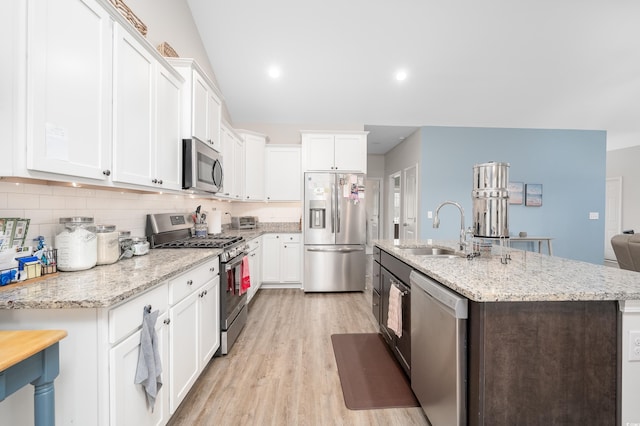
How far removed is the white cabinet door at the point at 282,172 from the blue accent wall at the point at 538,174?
7.41 ft

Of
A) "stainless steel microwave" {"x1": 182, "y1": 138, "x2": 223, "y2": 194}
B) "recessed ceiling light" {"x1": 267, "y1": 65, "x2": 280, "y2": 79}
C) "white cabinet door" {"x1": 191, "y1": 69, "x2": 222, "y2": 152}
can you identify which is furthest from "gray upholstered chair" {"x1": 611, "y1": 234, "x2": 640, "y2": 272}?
"recessed ceiling light" {"x1": 267, "y1": 65, "x2": 280, "y2": 79}

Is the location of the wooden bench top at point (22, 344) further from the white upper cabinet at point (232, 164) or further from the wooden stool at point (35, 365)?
the white upper cabinet at point (232, 164)

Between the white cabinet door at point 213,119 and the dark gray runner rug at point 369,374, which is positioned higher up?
the white cabinet door at point 213,119

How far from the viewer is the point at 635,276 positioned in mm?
1422

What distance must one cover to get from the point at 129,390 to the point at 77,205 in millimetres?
1151

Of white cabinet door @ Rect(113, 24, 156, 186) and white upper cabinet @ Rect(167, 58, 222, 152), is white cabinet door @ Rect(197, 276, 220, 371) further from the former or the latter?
white upper cabinet @ Rect(167, 58, 222, 152)

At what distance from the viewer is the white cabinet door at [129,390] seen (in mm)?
1114

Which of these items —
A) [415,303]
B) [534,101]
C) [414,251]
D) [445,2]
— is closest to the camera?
[415,303]

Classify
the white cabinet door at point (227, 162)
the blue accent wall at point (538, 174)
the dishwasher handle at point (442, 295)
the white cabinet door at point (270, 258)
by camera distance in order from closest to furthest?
the dishwasher handle at point (442, 295) < the white cabinet door at point (227, 162) < the white cabinet door at point (270, 258) < the blue accent wall at point (538, 174)

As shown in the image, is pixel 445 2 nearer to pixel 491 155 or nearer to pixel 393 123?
pixel 393 123

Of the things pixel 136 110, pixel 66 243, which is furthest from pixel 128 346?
pixel 136 110

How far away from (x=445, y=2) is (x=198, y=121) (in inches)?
122

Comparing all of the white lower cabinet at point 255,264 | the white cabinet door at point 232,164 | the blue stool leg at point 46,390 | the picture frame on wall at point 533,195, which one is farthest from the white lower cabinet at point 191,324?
the picture frame on wall at point 533,195

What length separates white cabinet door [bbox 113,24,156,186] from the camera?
1.55m
